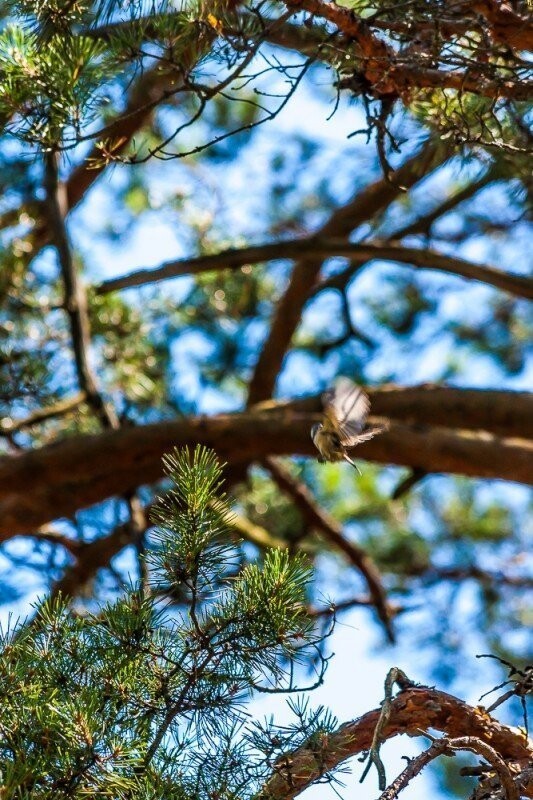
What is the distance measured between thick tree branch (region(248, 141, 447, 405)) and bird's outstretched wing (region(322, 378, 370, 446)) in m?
1.24

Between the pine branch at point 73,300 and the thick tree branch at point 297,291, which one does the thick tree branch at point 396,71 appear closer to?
the thick tree branch at point 297,291


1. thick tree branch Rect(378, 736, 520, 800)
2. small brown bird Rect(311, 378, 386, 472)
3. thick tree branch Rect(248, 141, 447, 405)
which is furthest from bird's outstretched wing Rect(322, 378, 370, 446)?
thick tree branch Rect(248, 141, 447, 405)

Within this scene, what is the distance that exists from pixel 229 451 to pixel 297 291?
0.59m

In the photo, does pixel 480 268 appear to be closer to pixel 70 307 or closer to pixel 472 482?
pixel 70 307

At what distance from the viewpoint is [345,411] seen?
5.57 ft

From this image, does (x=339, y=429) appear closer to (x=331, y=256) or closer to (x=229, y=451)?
(x=331, y=256)

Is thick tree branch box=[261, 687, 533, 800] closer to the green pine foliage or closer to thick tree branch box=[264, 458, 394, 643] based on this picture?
the green pine foliage

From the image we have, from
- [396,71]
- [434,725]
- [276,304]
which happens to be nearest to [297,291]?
[276,304]

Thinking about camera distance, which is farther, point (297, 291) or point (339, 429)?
point (297, 291)

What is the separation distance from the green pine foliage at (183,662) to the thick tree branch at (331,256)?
4.85 ft

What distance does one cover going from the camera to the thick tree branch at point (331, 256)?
2.60 meters

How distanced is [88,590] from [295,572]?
2.12m

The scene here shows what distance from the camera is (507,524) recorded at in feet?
15.1

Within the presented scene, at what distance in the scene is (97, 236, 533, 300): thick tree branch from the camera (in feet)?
8.52
